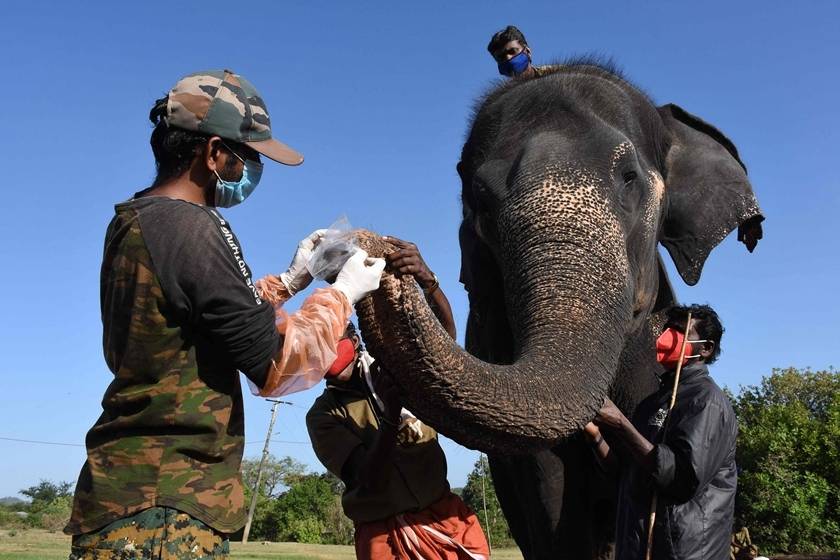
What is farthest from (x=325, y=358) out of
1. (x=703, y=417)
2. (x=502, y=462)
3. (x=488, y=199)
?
(x=502, y=462)

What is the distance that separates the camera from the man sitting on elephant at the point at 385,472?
15.6 feet

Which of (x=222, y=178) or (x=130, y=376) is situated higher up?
(x=222, y=178)

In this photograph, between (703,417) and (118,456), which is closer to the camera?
(118,456)

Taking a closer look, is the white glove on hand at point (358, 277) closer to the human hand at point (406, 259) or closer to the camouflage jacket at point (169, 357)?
the human hand at point (406, 259)

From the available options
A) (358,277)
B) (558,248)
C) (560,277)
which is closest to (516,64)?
(558,248)

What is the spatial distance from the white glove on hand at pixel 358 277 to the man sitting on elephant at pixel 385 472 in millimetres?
1590

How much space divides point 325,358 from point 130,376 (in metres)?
0.59

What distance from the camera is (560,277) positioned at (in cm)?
447

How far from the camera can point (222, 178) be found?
291cm

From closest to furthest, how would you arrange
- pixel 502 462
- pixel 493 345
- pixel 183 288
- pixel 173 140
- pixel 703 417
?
1. pixel 183 288
2. pixel 173 140
3. pixel 703 417
4. pixel 493 345
5. pixel 502 462

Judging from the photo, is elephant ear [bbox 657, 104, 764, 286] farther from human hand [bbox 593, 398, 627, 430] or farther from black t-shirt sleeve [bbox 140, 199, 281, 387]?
black t-shirt sleeve [bbox 140, 199, 281, 387]

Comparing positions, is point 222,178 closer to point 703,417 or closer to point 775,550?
point 703,417

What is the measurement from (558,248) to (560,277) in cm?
26

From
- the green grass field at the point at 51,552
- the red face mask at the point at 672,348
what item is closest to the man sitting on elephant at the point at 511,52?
the red face mask at the point at 672,348
